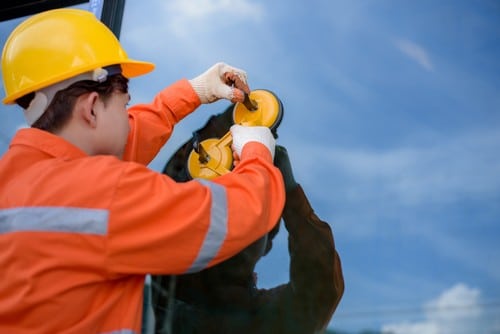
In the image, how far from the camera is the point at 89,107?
135 centimetres

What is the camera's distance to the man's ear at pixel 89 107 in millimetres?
1351

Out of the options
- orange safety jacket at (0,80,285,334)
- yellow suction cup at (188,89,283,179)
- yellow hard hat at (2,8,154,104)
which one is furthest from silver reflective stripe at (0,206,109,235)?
yellow suction cup at (188,89,283,179)

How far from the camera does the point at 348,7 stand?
144cm

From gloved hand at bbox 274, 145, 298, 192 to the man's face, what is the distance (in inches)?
15.9

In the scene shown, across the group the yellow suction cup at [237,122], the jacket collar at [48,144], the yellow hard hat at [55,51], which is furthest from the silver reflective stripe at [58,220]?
the yellow suction cup at [237,122]

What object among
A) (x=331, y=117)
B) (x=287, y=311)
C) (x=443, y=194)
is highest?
(x=331, y=117)

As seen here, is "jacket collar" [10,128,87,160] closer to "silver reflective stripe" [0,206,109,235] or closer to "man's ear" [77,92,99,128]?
"man's ear" [77,92,99,128]

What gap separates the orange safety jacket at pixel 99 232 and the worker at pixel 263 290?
0.27 metres

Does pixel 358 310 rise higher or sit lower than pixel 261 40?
lower

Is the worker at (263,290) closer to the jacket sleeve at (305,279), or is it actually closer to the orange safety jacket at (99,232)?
the jacket sleeve at (305,279)

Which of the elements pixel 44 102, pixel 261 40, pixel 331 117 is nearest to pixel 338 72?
pixel 331 117

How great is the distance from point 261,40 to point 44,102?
61 cm

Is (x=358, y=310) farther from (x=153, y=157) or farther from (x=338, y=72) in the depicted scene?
(x=153, y=157)

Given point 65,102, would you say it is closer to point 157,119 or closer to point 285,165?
point 157,119
